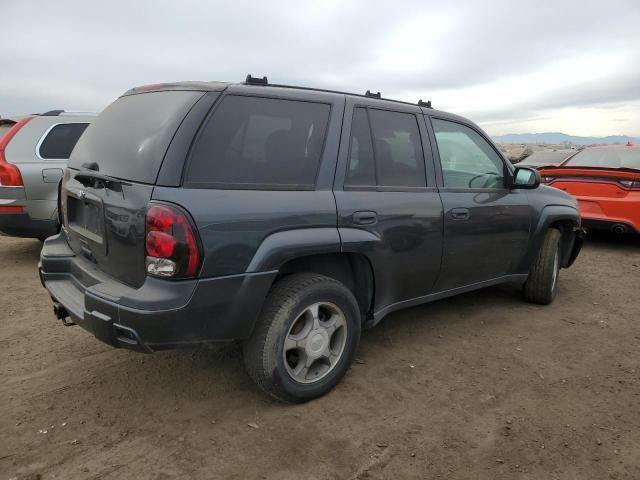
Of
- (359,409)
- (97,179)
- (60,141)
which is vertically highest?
(60,141)

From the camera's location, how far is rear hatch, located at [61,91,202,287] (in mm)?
2350

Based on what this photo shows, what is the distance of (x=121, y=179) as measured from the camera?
2.47 metres

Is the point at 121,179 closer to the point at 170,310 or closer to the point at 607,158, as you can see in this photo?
the point at 170,310

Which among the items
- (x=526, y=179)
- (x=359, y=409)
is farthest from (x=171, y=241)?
(x=526, y=179)

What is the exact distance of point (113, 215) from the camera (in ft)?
8.02

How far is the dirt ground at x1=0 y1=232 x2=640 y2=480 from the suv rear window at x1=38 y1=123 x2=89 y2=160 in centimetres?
219

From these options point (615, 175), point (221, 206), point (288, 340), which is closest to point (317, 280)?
point (288, 340)

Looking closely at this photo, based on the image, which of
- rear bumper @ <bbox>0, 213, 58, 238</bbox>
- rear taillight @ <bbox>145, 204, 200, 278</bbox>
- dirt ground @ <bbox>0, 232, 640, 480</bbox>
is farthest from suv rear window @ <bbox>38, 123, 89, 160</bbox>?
rear taillight @ <bbox>145, 204, 200, 278</bbox>

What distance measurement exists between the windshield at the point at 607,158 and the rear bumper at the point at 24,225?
23.6ft

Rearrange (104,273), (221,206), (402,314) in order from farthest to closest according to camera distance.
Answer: (402,314)
(104,273)
(221,206)

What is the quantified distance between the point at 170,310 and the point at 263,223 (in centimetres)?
62

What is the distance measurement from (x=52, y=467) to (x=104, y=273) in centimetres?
96

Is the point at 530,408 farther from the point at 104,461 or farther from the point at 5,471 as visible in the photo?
the point at 5,471

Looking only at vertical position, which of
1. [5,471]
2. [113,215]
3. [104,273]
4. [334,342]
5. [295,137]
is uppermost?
[295,137]
